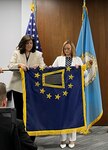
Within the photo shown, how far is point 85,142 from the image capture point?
4.41 metres

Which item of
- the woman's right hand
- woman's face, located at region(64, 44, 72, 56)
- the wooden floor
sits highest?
woman's face, located at region(64, 44, 72, 56)

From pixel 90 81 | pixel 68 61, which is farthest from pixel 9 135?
pixel 90 81

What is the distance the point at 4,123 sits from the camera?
1.35 meters

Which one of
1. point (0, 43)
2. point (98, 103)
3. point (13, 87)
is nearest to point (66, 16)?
point (0, 43)

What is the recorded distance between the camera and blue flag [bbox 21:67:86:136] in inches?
155

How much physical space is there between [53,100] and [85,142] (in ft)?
3.04

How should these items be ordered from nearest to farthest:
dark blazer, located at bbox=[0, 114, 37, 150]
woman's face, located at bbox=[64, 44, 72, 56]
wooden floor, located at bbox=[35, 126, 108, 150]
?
dark blazer, located at bbox=[0, 114, 37, 150]
wooden floor, located at bbox=[35, 126, 108, 150]
woman's face, located at bbox=[64, 44, 72, 56]

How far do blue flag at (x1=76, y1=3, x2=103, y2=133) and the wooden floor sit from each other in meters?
0.23

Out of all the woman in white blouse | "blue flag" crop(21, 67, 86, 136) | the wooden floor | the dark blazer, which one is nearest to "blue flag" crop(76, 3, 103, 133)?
the wooden floor

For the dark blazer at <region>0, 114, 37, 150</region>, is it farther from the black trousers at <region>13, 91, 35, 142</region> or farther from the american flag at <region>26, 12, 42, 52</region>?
the american flag at <region>26, 12, 42, 52</region>

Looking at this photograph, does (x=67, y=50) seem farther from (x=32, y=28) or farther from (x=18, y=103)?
(x=32, y=28)

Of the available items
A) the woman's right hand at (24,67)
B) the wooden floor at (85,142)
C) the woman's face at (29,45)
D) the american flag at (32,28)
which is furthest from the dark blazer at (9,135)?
the american flag at (32,28)

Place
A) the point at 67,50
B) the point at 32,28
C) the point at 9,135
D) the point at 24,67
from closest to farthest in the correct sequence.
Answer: the point at 9,135, the point at 24,67, the point at 67,50, the point at 32,28

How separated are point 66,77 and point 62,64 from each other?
329mm
